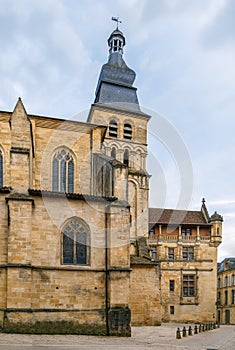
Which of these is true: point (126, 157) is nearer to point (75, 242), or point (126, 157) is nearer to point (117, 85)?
point (117, 85)

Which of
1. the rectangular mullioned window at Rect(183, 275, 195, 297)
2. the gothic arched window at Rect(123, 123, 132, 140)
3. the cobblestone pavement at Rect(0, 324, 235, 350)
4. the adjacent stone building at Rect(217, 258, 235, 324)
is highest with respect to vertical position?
the gothic arched window at Rect(123, 123, 132, 140)

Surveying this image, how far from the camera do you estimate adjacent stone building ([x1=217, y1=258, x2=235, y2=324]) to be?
49344mm

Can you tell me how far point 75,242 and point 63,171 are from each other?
6.43 m

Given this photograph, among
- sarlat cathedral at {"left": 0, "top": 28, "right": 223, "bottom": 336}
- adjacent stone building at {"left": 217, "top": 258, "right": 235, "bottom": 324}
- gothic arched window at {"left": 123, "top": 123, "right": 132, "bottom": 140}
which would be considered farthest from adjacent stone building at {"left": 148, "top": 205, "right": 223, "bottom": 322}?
adjacent stone building at {"left": 217, "top": 258, "right": 235, "bottom": 324}

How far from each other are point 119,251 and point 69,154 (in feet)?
27.2

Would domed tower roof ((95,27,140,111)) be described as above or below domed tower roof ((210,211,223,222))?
above

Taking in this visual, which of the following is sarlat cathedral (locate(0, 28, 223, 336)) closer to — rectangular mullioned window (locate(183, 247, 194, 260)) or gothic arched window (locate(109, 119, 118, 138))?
gothic arched window (locate(109, 119, 118, 138))

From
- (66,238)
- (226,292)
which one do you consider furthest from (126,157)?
(226,292)

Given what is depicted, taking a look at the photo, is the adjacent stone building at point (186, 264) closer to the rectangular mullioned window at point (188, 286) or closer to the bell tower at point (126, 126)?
the rectangular mullioned window at point (188, 286)

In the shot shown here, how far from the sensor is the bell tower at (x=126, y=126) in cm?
3381

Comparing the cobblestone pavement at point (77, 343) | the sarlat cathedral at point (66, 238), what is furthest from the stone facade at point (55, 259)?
the cobblestone pavement at point (77, 343)

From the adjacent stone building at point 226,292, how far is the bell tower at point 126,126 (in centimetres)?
2250

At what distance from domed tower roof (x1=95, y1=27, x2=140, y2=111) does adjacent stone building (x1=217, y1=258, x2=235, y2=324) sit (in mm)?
26777

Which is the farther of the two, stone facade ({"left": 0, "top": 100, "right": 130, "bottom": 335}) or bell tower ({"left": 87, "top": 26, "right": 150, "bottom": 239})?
bell tower ({"left": 87, "top": 26, "right": 150, "bottom": 239})
